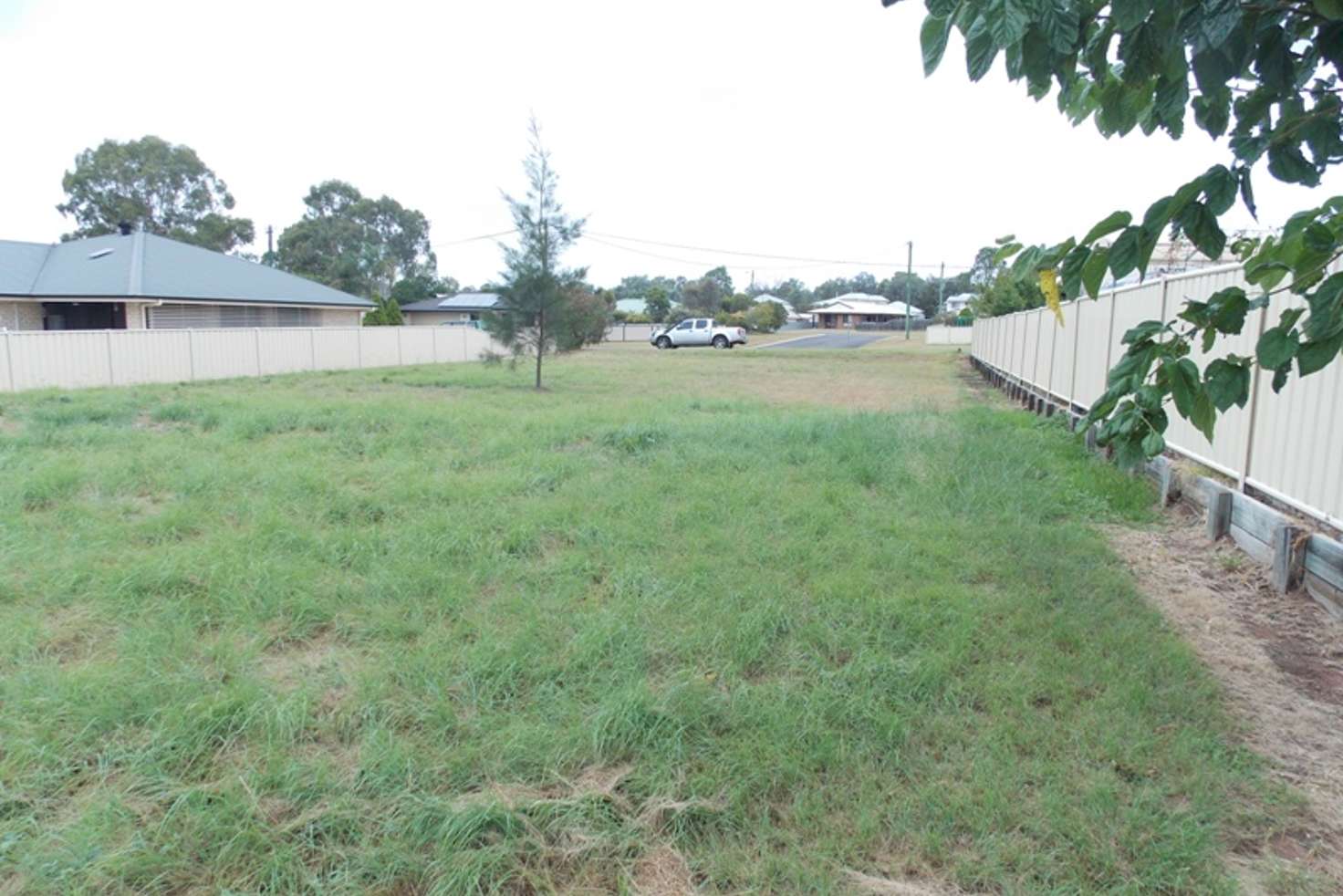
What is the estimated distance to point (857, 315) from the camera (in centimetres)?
8106

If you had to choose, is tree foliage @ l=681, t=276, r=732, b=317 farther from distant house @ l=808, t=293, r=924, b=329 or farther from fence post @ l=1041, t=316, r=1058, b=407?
fence post @ l=1041, t=316, r=1058, b=407

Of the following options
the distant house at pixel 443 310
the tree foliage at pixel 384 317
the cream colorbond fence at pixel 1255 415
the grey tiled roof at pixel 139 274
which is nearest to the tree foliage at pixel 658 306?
the distant house at pixel 443 310

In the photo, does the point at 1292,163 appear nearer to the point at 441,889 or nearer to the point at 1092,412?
the point at 1092,412

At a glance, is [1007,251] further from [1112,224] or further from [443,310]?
[443,310]

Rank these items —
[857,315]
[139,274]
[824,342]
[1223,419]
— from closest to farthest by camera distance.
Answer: [1223,419] → [139,274] → [824,342] → [857,315]

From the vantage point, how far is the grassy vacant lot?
7.54 ft

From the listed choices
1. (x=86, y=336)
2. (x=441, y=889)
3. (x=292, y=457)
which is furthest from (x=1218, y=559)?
(x=86, y=336)

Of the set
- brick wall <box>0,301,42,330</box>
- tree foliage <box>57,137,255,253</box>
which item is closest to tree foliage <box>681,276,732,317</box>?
tree foliage <box>57,137,255,253</box>

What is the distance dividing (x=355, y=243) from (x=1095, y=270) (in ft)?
182

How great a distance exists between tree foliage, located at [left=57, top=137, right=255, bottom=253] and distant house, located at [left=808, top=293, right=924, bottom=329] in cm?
5211

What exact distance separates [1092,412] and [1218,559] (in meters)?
3.82

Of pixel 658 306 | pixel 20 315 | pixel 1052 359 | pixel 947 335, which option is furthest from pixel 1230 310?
pixel 658 306

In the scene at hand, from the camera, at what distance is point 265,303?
24.4 m

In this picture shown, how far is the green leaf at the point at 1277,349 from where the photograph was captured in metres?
1.80
